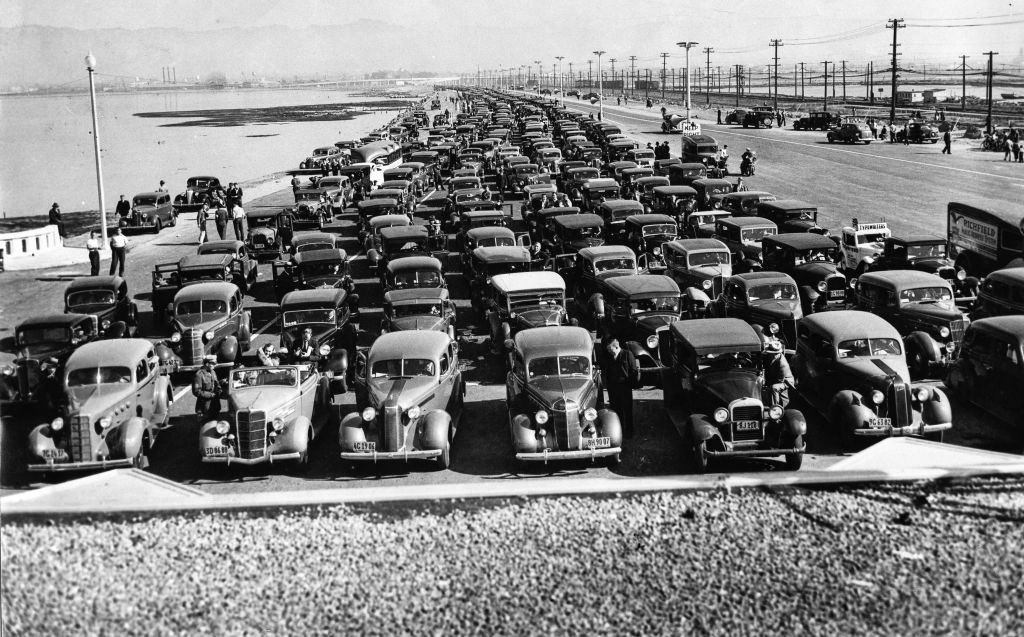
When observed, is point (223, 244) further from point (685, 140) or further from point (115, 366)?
point (685, 140)

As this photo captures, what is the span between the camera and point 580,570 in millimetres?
10898

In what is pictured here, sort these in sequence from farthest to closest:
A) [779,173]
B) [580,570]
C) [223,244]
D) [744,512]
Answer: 1. [779,173]
2. [223,244]
3. [744,512]
4. [580,570]

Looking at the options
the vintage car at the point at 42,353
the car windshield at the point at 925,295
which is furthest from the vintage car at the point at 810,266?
the vintage car at the point at 42,353

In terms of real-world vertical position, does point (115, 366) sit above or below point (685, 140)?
Answer: below

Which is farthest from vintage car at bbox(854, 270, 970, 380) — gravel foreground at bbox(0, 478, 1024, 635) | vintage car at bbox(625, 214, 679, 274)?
vintage car at bbox(625, 214, 679, 274)

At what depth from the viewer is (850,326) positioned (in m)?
15.8

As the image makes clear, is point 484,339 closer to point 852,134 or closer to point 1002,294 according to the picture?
point 1002,294

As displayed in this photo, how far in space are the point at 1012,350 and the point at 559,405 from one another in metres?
7.43

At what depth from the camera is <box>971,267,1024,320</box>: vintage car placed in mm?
18641

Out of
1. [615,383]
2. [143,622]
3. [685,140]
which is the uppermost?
[685,140]

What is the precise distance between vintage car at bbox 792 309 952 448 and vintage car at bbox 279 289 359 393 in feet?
28.4

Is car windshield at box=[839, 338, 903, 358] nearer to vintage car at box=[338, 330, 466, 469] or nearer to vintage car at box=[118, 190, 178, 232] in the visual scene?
vintage car at box=[338, 330, 466, 469]

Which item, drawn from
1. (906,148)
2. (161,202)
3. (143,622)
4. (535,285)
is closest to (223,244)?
(535,285)

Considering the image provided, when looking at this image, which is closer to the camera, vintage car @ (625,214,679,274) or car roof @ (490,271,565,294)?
car roof @ (490,271,565,294)
